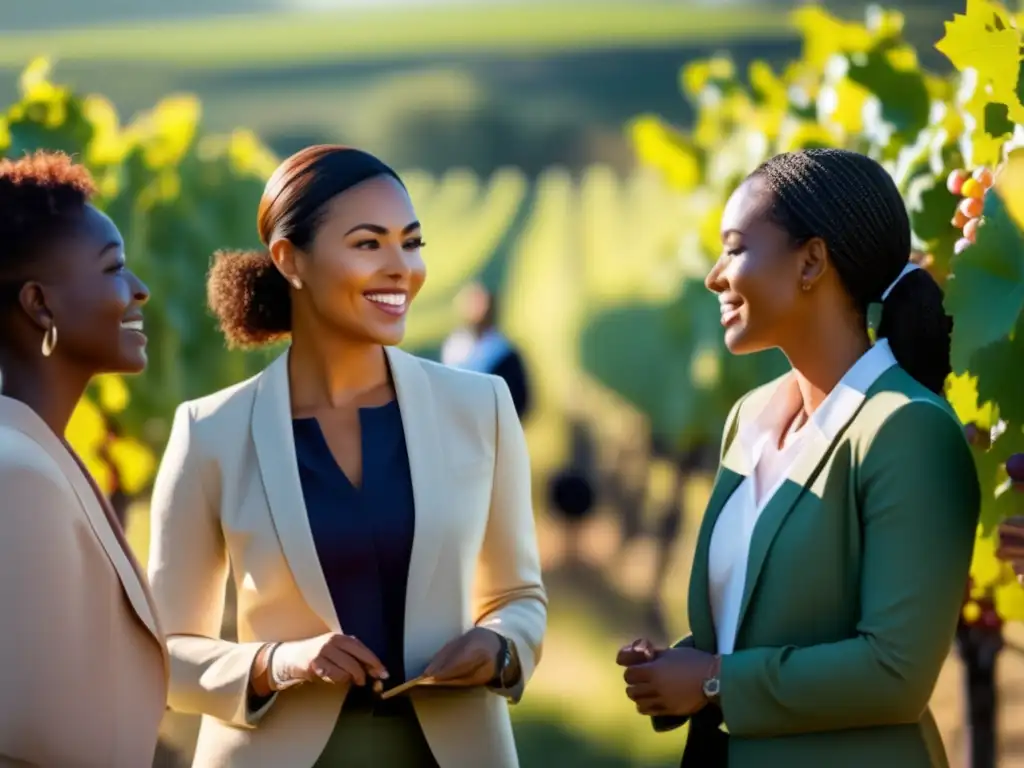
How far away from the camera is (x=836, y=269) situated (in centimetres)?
271

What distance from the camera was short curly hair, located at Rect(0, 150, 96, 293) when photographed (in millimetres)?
2621

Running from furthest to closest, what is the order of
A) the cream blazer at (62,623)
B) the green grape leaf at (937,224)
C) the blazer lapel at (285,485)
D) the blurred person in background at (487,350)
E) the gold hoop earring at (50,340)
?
the blurred person in background at (487,350)
the green grape leaf at (937,224)
the blazer lapel at (285,485)
the gold hoop earring at (50,340)
the cream blazer at (62,623)

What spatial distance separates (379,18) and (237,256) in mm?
41755

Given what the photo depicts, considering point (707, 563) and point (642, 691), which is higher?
point (707, 563)

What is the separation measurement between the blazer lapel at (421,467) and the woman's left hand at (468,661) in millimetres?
87

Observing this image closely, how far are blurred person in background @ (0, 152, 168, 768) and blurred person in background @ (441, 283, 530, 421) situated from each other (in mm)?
5079

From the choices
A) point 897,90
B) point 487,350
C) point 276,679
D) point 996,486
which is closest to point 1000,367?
point 996,486

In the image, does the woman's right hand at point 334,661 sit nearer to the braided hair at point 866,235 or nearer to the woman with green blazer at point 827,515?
the woman with green blazer at point 827,515

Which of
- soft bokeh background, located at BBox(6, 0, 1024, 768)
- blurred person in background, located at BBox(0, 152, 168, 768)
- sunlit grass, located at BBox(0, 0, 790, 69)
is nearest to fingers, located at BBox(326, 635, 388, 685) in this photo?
blurred person in background, located at BBox(0, 152, 168, 768)

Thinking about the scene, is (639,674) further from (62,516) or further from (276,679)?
(62,516)

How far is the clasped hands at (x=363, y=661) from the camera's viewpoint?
9.25ft

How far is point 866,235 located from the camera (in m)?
2.69

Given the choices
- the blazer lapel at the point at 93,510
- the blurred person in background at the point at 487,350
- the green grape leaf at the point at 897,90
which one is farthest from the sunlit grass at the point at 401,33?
the blazer lapel at the point at 93,510

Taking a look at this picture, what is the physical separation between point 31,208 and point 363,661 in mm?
898
